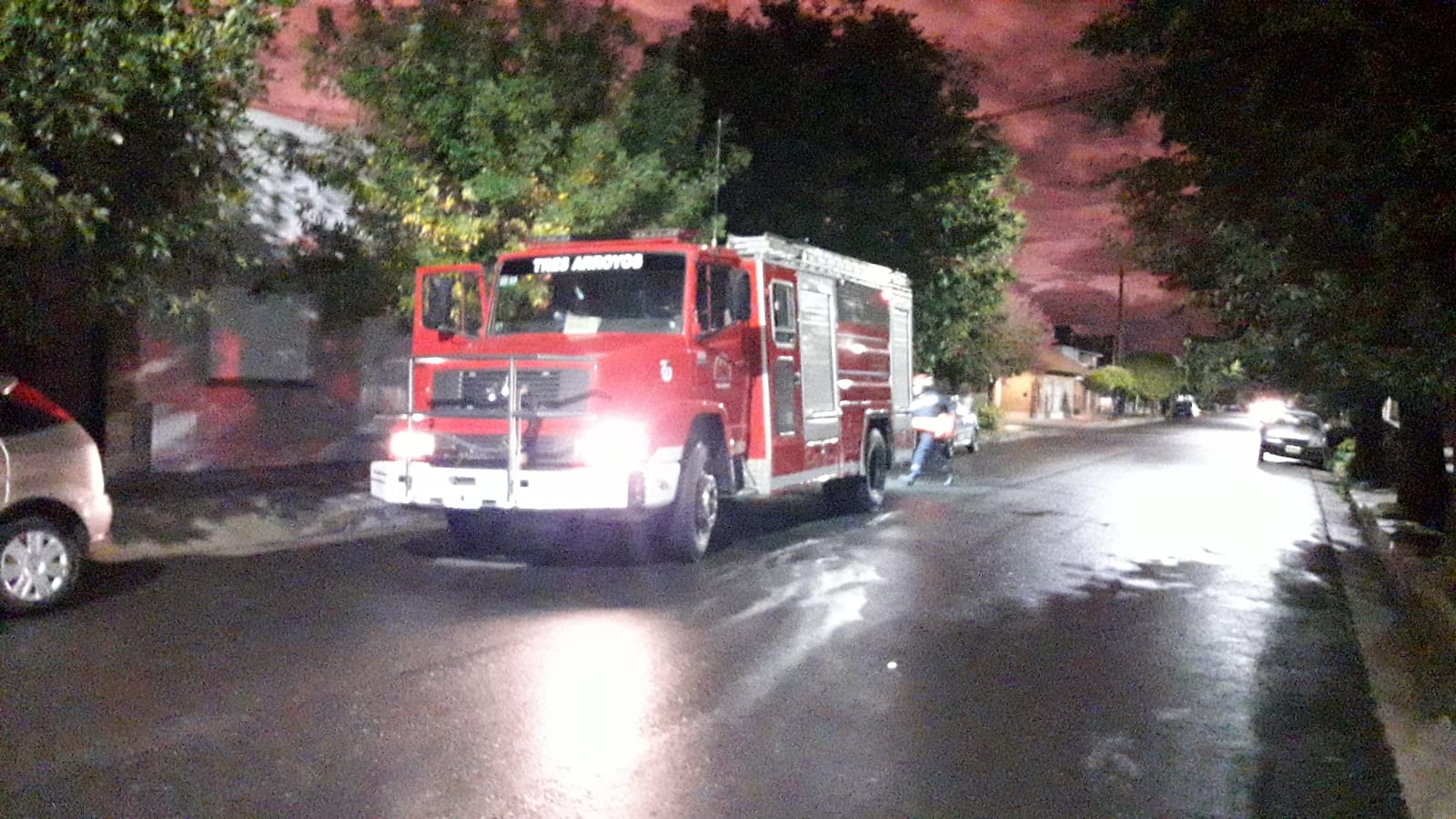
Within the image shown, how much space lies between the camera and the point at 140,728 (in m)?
5.88

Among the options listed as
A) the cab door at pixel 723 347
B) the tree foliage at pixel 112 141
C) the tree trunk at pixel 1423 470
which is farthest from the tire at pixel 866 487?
the tree foliage at pixel 112 141

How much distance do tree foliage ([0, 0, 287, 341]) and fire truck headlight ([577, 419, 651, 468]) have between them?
12.0 feet

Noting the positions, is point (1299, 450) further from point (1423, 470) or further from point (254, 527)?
point (254, 527)

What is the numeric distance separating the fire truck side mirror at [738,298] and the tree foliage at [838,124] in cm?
990

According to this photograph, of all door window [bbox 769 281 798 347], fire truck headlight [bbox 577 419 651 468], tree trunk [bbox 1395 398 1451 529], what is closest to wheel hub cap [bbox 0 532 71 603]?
fire truck headlight [bbox 577 419 651 468]

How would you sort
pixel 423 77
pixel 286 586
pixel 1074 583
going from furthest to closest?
pixel 423 77
pixel 1074 583
pixel 286 586

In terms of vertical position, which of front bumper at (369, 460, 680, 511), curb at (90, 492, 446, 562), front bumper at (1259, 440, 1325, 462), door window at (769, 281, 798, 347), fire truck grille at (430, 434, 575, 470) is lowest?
front bumper at (1259, 440, 1325, 462)

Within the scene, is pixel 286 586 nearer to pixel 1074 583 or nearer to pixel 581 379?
pixel 581 379

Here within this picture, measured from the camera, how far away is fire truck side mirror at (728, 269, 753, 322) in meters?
→ 11.5

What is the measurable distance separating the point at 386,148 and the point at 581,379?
5219 millimetres

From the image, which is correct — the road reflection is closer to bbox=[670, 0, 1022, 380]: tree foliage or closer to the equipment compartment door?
the equipment compartment door

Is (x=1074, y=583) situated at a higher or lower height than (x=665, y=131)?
lower

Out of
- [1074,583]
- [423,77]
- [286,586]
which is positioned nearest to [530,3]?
[423,77]

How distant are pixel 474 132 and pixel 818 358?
14.8 feet
